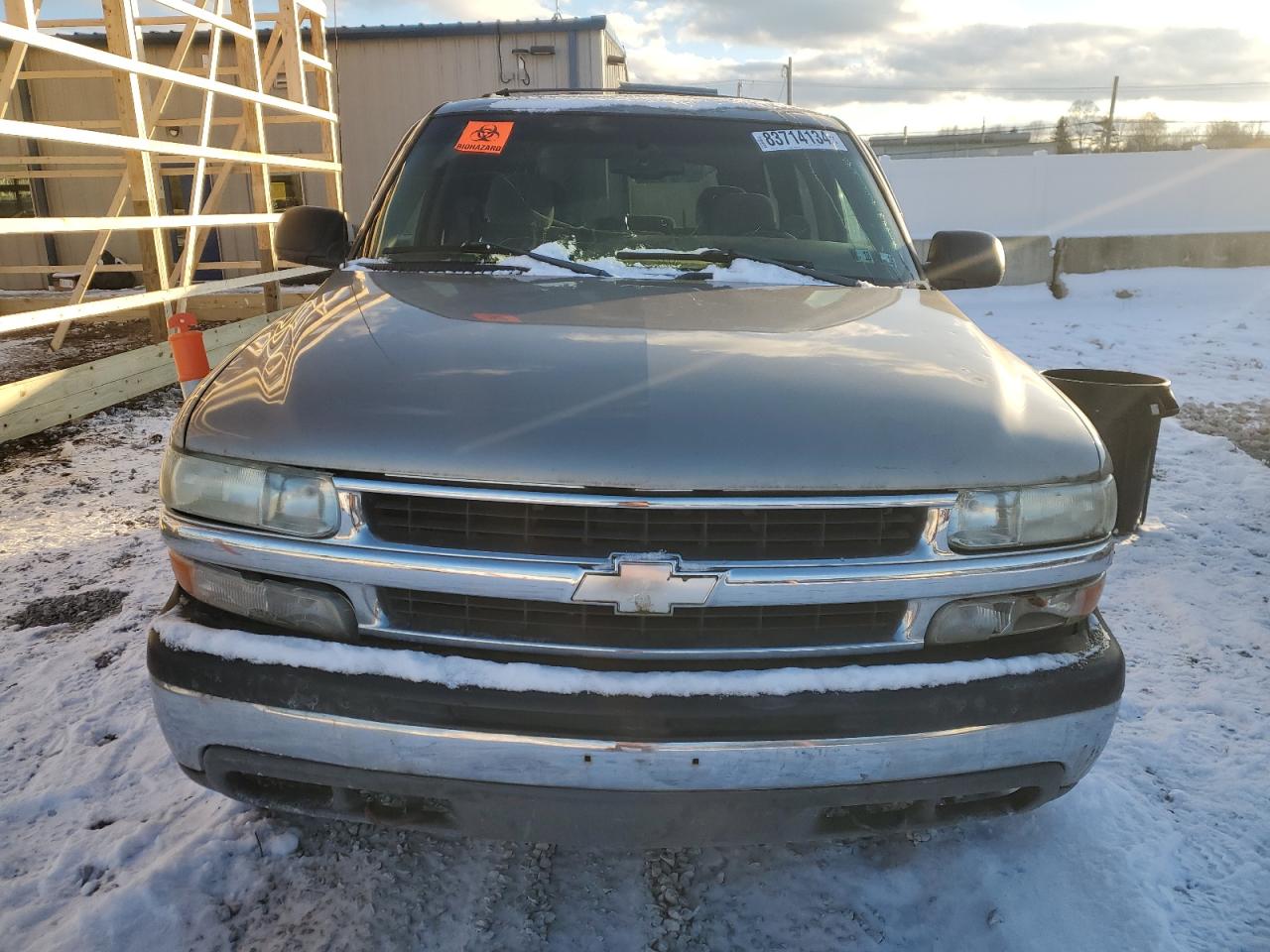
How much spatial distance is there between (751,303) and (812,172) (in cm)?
109

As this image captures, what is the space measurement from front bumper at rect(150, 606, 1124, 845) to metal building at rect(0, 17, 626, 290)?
13593 millimetres

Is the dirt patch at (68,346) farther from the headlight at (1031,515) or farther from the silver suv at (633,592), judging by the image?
the headlight at (1031,515)

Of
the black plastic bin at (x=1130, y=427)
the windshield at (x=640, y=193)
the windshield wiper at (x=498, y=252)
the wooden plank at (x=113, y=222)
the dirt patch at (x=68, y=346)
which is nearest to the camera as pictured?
the windshield wiper at (x=498, y=252)

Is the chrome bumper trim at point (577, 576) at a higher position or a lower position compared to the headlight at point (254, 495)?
lower

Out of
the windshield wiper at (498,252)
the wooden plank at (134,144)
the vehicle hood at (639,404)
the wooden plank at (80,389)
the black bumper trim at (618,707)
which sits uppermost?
the wooden plank at (134,144)

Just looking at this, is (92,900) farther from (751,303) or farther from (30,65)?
(30,65)

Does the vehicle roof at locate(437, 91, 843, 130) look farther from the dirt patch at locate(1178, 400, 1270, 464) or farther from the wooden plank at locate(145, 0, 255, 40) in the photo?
the wooden plank at locate(145, 0, 255, 40)

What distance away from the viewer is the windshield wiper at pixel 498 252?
2.72 m

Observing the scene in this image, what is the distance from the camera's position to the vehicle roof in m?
3.24

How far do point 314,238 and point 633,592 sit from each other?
2131 millimetres

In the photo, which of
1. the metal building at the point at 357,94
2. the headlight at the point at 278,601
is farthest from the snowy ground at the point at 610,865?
the metal building at the point at 357,94

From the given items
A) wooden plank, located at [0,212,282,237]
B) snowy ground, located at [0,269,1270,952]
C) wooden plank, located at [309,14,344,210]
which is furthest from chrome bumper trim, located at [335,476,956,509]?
wooden plank, located at [309,14,344,210]

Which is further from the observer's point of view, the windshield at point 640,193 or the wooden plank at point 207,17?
the wooden plank at point 207,17

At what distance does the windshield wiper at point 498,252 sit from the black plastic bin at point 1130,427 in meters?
2.53
